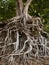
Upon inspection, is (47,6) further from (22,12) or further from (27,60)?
(27,60)

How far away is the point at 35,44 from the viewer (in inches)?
183

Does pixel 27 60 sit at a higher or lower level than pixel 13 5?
lower

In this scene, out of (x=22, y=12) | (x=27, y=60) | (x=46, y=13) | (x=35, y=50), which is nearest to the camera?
(x=27, y=60)

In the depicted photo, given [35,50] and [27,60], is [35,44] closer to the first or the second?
[35,50]

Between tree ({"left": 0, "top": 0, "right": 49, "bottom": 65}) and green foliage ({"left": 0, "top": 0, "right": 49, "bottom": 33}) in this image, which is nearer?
tree ({"left": 0, "top": 0, "right": 49, "bottom": 65})

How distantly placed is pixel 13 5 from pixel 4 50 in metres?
1.92

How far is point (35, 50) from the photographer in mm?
4602

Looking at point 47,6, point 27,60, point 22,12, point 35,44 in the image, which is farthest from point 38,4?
point 27,60

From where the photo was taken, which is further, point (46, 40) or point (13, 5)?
point (13, 5)

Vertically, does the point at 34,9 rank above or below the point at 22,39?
above

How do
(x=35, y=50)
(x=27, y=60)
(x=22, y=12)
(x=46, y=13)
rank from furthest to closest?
(x=46, y=13) → (x=22, y=12) → (x=35, y=50) → (x=27, y=60)

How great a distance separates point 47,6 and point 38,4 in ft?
0.74

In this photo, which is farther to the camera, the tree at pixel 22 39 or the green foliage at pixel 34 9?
the green foliage at pixel 34 9

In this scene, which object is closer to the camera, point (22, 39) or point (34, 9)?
point (22, 39)
